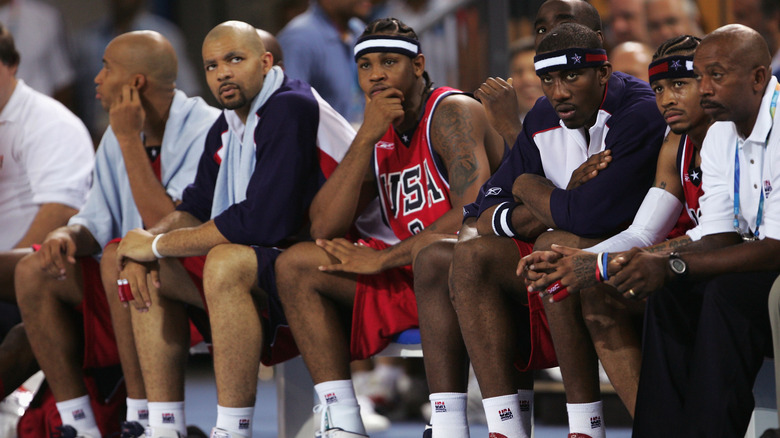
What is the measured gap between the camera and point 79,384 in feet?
13.2

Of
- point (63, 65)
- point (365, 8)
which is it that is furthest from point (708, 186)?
point (63, 65)

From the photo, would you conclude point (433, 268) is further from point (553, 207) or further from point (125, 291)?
point (125, 291)

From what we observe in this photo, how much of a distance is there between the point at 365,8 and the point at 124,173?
2214 millimetres

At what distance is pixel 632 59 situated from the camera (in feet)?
15.8

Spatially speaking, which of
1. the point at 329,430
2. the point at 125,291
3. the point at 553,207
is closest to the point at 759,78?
the point at 553,207

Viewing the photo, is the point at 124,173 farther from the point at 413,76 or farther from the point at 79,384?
the point at 413,76

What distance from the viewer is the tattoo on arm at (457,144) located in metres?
3.43

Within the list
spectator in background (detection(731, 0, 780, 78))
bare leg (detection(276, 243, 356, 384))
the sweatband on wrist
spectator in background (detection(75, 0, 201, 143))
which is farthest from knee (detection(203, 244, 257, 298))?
spectator in background (detection(75, 0, 201, 143))

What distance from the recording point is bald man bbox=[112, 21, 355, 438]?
3.42 meters

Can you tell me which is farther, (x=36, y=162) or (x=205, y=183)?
(x=36, y=162)

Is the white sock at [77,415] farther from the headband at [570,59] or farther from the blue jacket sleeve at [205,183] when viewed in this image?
the headband at [570,59]

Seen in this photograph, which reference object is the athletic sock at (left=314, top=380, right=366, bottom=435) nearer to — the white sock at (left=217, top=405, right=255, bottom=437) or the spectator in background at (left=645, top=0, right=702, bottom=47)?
the white sock at (left=217, top=405, right=255, bottom=437)

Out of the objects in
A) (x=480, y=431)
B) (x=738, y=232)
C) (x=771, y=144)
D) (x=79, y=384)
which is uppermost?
(x=771, y=144)

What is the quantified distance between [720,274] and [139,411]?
218 cm
